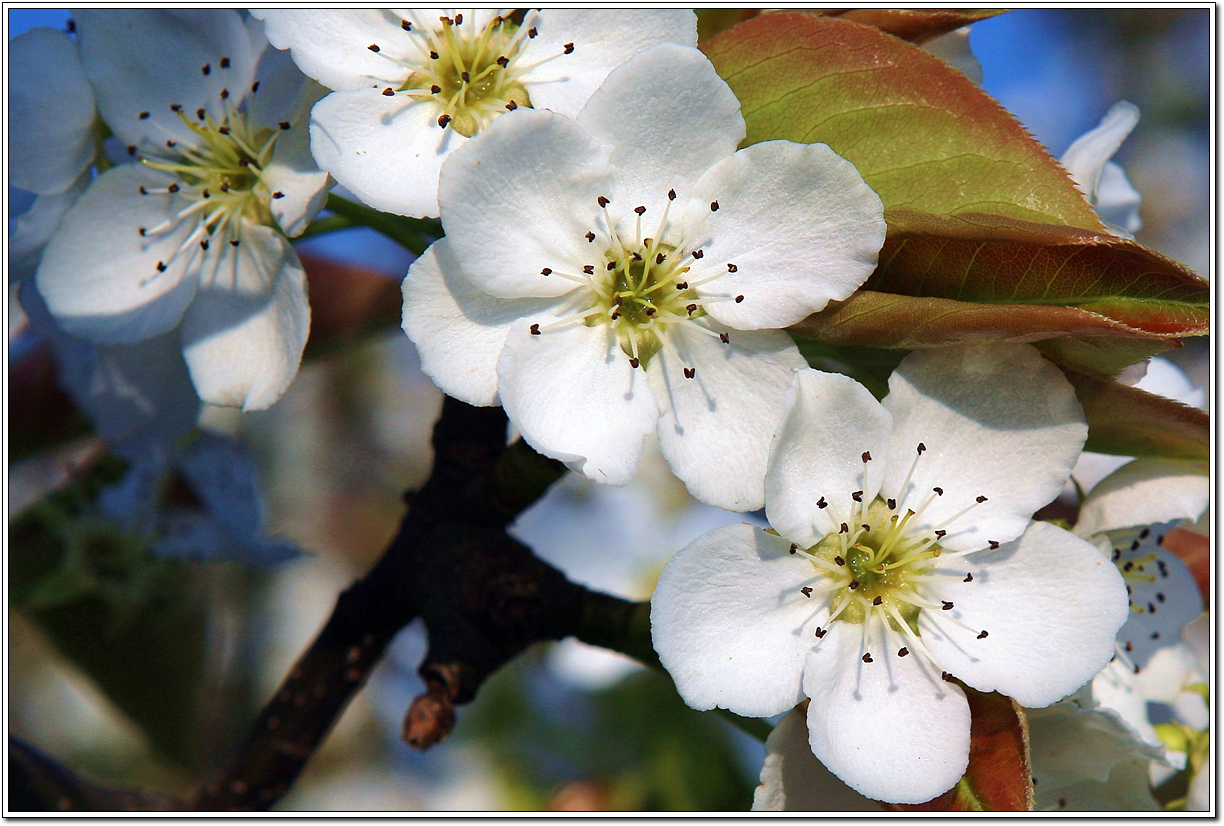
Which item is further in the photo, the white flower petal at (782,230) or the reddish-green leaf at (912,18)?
the reddish-green leaf at (912,18)

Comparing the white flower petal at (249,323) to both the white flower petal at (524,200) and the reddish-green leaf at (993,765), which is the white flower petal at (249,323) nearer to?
the white flower petal at (524,200)

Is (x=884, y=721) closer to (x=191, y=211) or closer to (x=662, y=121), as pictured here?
(x=662, y=121)

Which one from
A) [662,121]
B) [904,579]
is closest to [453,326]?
[662,121]

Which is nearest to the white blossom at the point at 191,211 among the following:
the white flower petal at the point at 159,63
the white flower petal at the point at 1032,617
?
the white flower petal at the point at 159,63

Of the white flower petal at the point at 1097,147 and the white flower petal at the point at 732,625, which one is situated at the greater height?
the white flower petal at the point at 1097,147

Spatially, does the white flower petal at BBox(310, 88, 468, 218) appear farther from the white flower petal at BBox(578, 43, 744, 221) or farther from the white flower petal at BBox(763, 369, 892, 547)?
the white flower petal at BBox(763, 369, 892, 547)
